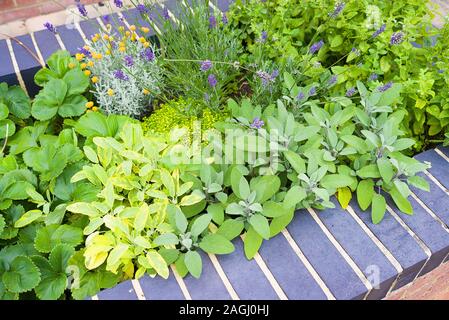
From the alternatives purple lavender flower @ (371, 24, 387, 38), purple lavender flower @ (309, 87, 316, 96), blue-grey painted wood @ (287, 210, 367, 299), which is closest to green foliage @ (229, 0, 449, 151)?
purple lavender flower @ (371, 24, 387, 38)

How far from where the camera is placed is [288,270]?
161 cm

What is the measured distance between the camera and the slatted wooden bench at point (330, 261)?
157cm

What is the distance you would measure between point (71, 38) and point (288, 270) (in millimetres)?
1940

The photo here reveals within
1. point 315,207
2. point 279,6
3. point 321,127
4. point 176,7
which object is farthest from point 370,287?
point 176,7

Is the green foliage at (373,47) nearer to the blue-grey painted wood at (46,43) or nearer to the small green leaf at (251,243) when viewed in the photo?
the small green leaf at (251,243)

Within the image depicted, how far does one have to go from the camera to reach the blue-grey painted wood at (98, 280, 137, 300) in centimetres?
156

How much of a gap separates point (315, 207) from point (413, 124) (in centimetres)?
71

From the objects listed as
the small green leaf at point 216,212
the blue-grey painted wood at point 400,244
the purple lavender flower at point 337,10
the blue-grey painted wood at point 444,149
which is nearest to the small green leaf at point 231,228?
the small green leaf at point 216,212

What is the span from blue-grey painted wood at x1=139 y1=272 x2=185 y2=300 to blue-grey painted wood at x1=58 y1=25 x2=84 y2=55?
1.58 m

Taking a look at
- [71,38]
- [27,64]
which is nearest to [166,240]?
[27,64]

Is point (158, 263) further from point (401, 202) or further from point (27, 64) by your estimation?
point (27, 64)

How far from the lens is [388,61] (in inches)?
81.7

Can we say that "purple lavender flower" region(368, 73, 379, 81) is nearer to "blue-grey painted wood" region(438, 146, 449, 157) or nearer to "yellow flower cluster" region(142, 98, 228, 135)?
"blue-grey painted wood" region(438, 146, 449, 157)

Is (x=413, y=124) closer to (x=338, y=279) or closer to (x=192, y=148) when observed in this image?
(x=338, y=279)
